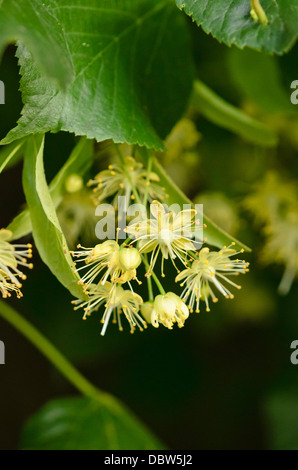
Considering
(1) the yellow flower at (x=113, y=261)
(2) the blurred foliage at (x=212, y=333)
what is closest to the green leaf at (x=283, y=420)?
(2) the blurred foliage at (x=212, y=333)

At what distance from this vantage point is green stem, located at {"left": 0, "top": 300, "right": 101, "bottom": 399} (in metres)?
1.01

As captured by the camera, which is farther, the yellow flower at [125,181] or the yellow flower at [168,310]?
the yellow flower at [125,181]

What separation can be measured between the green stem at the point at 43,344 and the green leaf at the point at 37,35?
1.92 ft

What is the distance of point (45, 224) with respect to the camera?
24.9 inches

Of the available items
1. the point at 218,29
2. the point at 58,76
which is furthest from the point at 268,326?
the point at 58,76

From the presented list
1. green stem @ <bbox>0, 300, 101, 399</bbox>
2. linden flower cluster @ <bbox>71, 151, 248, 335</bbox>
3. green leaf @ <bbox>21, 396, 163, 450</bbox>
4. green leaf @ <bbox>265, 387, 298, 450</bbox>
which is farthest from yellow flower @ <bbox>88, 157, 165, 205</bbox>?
green leaf @ <bbox>265, 387, 298, 450</bbox>

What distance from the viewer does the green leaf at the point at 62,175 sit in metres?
0.68

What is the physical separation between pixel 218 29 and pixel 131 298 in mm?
348

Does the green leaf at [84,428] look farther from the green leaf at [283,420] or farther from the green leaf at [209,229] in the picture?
the green leaf at [209,229]

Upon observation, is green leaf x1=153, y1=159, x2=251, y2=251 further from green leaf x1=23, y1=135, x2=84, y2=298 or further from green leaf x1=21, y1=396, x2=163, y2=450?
green leaf x1=21, y1=396, x2=163, y2=450

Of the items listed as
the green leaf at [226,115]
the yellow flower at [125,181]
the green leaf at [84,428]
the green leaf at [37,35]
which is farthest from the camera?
the green leaf at [84,428]

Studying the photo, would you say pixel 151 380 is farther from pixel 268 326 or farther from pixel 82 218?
pixel 82 218

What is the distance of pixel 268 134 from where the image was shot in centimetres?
94

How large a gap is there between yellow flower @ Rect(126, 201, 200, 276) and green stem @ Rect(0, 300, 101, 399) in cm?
43
